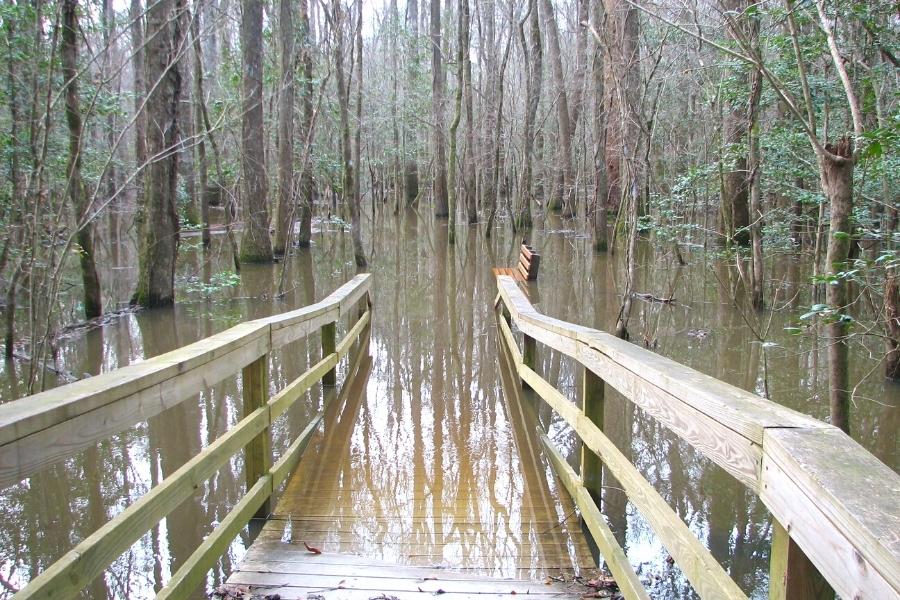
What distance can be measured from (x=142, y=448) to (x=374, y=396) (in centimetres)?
202

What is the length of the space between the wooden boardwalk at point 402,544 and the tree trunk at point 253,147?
1126 centimetres

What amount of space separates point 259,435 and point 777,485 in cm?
273

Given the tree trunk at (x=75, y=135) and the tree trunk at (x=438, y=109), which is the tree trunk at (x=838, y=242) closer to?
the tree trunk at (x=75, y=135)

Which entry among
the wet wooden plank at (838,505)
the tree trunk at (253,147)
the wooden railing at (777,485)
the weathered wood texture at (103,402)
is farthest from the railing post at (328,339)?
the tree trunk at (253,147)

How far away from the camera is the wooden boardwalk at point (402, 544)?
2.81 metres

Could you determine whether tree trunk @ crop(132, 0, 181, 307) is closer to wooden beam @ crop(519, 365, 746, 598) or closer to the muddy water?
the muddy water

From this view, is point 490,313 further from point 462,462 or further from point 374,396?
point 462,462

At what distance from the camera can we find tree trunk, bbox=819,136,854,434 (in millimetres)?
3709

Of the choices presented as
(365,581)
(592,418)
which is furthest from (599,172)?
(365,581)

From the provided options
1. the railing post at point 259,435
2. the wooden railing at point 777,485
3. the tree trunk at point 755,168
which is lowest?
the railing post at point 259,435

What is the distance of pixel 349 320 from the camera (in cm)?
950

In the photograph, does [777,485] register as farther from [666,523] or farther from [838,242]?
[838,242]

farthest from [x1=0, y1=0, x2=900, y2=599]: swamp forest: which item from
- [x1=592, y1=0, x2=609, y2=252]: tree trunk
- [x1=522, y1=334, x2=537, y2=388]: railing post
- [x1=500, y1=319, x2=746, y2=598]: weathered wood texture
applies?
[x1=500, y1=319, x2=746, y2=598]: weathered wood texture

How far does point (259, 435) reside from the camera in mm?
3594
